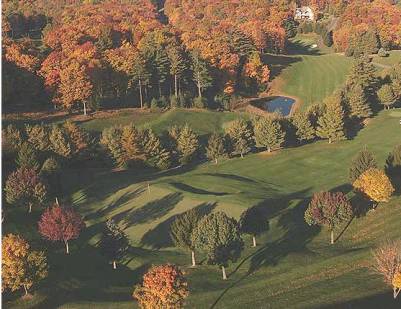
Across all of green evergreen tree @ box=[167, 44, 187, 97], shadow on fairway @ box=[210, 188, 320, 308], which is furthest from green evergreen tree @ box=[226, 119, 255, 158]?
green evergreen tree @ box=[167, 44, 187, 97]

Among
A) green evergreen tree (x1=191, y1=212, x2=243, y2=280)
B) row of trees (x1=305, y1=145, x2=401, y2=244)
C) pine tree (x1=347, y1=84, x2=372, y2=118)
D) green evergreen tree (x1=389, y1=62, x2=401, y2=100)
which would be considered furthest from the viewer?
green evergreen tree (x1=389, y1=62, x2=401, y2=100)

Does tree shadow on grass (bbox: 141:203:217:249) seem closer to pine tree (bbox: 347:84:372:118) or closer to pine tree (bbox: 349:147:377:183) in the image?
pine tree (bbox: 349:147:377:183)

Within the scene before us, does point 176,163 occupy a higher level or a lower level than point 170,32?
lower

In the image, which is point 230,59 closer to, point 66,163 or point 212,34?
point 212,34

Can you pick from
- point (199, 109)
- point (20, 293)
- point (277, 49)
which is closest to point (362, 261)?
point (20, 293)

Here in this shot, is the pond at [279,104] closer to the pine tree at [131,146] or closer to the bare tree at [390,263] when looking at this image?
the pine tree at [131,146]

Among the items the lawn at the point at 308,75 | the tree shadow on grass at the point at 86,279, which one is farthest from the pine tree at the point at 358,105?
the tree shadow on grass at the point at 86,279

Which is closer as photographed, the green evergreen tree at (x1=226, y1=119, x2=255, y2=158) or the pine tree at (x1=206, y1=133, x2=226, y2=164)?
the pine tree at (x1=206, y1=133, x2=226, y2=164)

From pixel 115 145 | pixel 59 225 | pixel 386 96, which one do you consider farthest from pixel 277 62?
pixel 59 225
